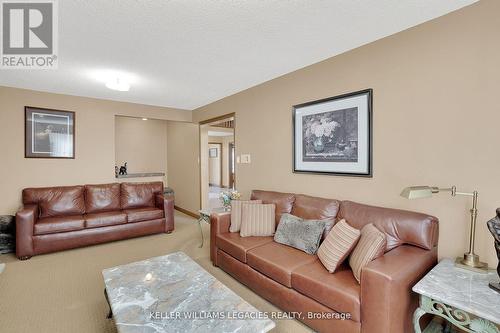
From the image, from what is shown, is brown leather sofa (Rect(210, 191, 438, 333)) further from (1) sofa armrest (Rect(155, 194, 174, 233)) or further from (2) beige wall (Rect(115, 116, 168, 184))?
(2) beige wall (Rect(115, 116, 168, 184))

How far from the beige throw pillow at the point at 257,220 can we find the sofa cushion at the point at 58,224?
2.54m

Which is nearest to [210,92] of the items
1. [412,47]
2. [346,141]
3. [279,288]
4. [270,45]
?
[270,45]

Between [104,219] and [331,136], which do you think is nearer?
[331,136]

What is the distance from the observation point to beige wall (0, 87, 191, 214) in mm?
3525

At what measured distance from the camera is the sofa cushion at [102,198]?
3939mm

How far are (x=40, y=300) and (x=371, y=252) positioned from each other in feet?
9.73

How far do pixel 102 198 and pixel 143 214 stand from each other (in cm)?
76

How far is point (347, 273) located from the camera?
1.82 meters

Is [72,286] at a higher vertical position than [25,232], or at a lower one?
lower

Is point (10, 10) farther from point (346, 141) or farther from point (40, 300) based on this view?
point (346, 141)

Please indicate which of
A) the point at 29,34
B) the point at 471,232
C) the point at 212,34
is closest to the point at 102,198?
the point at 29,34

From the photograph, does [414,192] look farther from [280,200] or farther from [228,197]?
[228,197]

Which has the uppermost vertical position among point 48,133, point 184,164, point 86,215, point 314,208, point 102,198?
point 48,133

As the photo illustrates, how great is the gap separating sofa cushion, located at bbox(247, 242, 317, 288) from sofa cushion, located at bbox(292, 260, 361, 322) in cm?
7
